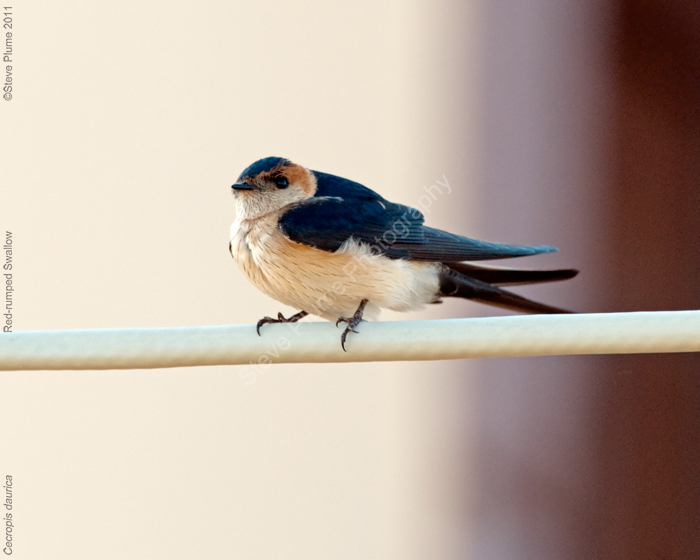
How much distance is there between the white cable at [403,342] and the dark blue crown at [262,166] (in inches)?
26.7

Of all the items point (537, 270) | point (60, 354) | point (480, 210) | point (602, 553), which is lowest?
point (602, 553)

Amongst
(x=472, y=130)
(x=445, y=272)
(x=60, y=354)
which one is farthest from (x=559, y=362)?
(x=60, y=354)

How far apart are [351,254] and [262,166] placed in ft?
0.94

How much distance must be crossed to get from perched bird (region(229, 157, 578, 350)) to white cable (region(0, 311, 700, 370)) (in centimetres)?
40

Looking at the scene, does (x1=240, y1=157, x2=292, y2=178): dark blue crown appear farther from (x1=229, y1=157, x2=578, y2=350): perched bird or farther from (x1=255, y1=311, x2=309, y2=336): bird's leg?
(x1=255, y1=311, x2=309, y2=336): bird's leg

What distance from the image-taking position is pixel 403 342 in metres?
0.73

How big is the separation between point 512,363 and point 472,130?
932 millimetres

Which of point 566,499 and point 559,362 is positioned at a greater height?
point 559,362

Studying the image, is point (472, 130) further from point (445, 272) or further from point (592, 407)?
A: point (445, 272)

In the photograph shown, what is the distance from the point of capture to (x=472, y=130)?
291 centimetres

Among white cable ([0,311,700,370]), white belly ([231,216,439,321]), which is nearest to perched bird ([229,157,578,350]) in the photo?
white belly ([231,216,439,321])

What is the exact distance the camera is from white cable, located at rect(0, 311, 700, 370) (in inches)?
25.8

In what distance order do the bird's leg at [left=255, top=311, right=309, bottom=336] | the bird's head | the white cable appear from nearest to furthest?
the white cable < the bird's leg at [left=255, top=311, right=309, bottom=336] < the bird's head

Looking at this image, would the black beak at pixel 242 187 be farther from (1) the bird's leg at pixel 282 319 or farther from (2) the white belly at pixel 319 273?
(1) the bird's leg at pixel 282 319
